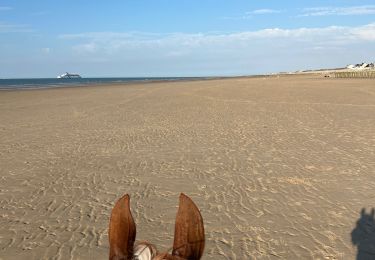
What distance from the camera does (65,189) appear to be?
7.36 metres

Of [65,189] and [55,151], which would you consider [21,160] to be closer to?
[55,151]

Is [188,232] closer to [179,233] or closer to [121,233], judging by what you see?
[179,233]

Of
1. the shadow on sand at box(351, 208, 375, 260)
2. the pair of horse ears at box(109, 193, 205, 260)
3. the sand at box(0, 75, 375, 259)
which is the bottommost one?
the shadow on sand at box(351, 208, 375, 260)

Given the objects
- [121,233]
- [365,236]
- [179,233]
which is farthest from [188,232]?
[365,236]

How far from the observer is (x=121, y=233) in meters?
1.14

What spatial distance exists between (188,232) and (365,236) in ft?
15.6

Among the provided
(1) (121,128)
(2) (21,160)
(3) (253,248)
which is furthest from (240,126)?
(3) (253,248)

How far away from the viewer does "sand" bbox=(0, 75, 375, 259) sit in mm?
5109

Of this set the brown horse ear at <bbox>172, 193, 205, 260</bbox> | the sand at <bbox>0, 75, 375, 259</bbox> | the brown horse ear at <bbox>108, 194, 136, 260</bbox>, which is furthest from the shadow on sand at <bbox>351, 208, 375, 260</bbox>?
the brown horse ear at <bbox>108, 194, 136, 260</bbox>

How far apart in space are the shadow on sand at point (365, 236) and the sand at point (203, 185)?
14 millimetres

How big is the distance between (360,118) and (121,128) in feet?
30.4

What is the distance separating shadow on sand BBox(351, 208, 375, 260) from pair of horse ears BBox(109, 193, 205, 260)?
163 inches

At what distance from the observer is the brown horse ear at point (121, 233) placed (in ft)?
3.71

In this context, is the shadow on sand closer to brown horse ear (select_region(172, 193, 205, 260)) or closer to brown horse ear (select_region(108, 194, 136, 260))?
brown horse ear (select_region(172, 193, 205, 260))
